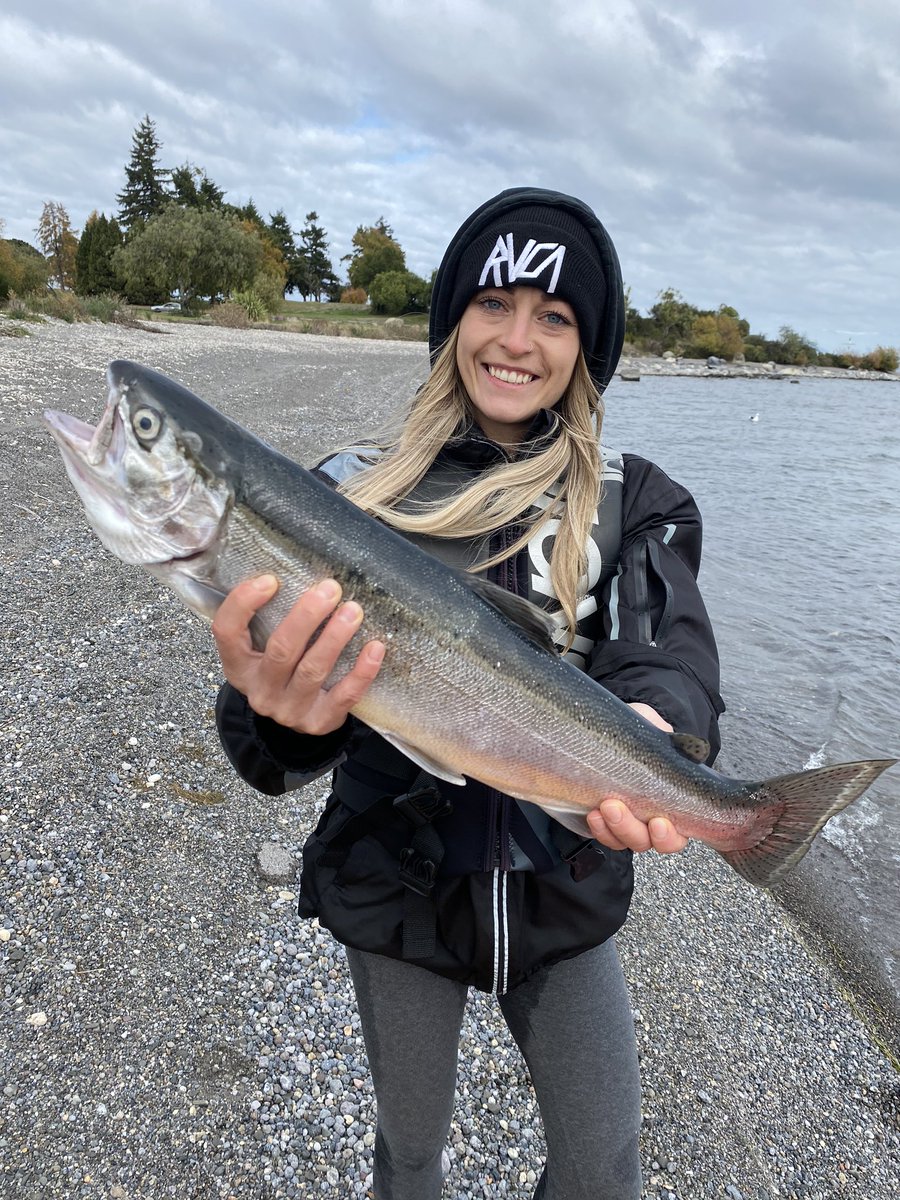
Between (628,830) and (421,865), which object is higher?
(628,830)

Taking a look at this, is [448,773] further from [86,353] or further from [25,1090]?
[86,353]

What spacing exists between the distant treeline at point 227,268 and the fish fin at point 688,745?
17859 mm

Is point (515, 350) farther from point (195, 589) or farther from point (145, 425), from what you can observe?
A: point (195, 589)

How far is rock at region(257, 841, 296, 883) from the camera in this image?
450cm

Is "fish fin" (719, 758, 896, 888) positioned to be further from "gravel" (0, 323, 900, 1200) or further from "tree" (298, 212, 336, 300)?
"tree" (298, 212, 336, 300)

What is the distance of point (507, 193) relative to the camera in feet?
10.0

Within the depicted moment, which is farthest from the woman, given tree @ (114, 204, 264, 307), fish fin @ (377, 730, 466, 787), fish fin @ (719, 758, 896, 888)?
tree @ (114, 204, 264, 307)

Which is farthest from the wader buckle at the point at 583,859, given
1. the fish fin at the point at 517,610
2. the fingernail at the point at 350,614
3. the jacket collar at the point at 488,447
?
the jacket collar at the point at 488,447

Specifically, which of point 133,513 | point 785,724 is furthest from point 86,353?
point 133,513

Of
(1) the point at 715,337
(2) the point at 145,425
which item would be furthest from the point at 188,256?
(1) the point at 715,337

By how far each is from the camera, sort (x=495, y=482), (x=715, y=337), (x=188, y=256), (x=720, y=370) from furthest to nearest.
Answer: (x=715, y=337), (x=720, y=370), (x=188, y=256), (x=495, y=482)

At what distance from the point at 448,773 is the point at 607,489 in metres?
1.31

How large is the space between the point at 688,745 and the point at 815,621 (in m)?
11.5

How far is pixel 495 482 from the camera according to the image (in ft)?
9.26
